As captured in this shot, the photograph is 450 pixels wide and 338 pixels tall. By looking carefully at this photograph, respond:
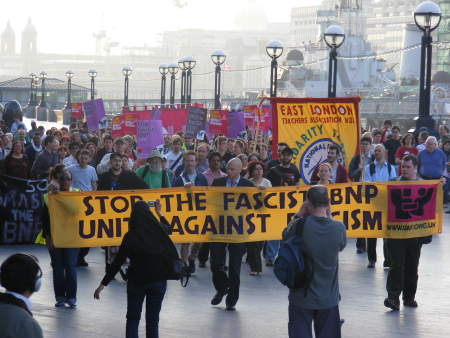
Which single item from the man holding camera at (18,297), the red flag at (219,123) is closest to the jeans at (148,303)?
the man holding camera at (18,297)

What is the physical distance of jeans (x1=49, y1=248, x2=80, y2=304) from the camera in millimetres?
10344

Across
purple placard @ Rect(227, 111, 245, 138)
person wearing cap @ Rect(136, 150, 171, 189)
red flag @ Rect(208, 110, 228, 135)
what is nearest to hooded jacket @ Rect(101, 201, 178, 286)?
person wearing cap @ Rect(136, 150, 171, 189)

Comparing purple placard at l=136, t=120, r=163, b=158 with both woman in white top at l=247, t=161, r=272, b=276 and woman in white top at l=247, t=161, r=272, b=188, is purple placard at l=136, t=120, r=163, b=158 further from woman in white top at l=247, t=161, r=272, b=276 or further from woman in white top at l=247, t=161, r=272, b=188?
woman in white top at l=247, t=161, r=272, b=188

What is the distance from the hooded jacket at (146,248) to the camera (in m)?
7.80

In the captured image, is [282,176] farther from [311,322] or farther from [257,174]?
[311,322]

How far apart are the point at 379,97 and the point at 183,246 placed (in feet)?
276

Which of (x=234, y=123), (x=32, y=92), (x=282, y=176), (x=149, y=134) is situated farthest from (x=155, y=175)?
(x=32, y=92)

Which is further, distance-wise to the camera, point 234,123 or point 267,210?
point 234,123

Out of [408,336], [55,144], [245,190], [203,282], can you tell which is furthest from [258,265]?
[55,144]

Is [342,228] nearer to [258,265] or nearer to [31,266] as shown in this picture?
[31,266]

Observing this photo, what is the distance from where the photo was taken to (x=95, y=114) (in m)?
26.7

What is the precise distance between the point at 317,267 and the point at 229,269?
3.49 metres

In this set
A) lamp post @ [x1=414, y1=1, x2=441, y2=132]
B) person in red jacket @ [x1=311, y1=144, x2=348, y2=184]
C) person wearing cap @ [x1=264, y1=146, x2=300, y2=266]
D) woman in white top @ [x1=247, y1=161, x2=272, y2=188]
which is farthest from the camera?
lamp post @ [x1=414, y1=1, x2=441, y2=132]

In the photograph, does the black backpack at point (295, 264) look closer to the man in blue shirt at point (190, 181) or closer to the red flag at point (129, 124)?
the man in blue shirt at point (190, 181)
